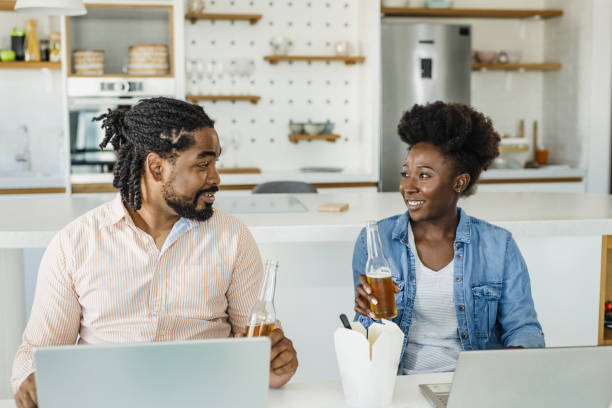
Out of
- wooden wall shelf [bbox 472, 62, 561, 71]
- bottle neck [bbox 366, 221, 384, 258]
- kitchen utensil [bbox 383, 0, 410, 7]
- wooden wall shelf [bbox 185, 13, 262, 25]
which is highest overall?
kitchen utensil [bbox 383, 0, 410, 7]

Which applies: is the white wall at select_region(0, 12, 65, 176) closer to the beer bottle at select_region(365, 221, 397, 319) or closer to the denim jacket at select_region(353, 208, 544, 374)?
the denim jacket at select_region(353, 208, 544, 374)

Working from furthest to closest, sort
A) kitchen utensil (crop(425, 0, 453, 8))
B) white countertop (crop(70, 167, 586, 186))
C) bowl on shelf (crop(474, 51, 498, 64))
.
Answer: bowl on shelf (crop(474, 51, 498, 64)) < kitchen utensil (crop(425, 0, 453, 8)) < white countertop (crop(70, 167, 586, 186))

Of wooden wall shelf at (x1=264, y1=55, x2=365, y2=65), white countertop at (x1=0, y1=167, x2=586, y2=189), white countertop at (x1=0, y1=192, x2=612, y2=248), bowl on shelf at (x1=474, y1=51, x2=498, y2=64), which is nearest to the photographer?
white countertop at (x1=0, y1=192, x2=612, y2=248)

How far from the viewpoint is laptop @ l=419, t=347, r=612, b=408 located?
3.21 ft

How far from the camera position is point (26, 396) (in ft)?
3.72

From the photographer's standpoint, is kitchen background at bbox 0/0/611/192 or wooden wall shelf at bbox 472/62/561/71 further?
wooden wall shelf at bbox 472/62/561/71

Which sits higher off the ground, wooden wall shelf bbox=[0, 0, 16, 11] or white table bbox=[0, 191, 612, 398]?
wooden wall shelf bbox=[0, 0, 16, 11]

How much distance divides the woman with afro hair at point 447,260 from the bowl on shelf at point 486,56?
12.1 feet

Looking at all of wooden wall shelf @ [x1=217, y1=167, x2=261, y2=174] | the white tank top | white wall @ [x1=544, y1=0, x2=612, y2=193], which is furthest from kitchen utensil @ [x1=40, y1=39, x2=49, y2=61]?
white wall @ [x1=544, y1=0, x2=612, y2=193]

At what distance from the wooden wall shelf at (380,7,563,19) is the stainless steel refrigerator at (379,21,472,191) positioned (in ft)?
0.84

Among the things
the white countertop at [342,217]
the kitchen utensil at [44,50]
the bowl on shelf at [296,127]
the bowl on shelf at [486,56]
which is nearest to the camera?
the white countertop at [342,217]

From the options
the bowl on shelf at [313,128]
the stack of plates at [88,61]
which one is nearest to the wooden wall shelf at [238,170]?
the bowl on shelf at [313,128]

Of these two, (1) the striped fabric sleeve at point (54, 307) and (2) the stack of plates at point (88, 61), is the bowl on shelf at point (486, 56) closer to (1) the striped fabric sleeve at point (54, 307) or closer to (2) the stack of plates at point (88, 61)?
(2) the stack of plates at point (88, 61)

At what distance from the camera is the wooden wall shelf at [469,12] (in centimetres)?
507
